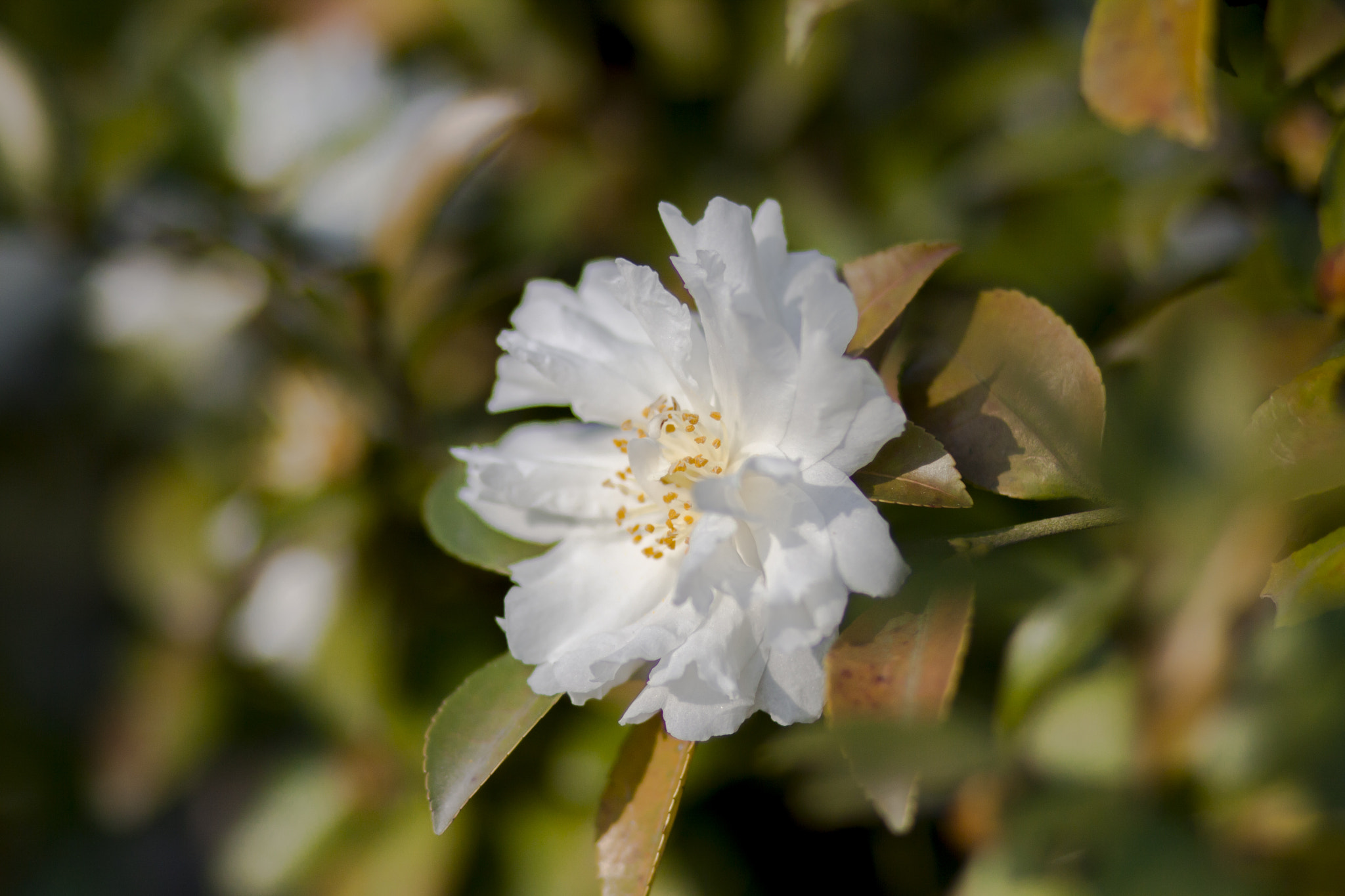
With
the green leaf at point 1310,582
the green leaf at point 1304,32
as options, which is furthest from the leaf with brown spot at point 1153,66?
the green leaf at point 1310,582

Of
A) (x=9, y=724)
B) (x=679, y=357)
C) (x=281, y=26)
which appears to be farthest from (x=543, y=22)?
(x=9, y=724)

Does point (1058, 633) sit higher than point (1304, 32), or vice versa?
point (1304, 32)

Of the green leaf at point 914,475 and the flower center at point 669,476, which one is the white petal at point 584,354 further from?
the green leaf at point 914,475

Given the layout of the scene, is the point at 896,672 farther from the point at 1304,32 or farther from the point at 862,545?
the point at 1304,32

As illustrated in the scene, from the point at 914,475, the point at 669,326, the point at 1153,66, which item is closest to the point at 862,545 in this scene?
the point at 914,475

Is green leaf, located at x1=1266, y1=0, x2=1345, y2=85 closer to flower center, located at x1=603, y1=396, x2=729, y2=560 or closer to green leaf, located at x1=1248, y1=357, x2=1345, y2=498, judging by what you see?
green leaf, located at x1=1248, y1=357, x2=1345, y2=498

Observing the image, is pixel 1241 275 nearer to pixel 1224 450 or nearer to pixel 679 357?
pixel 1224 450
